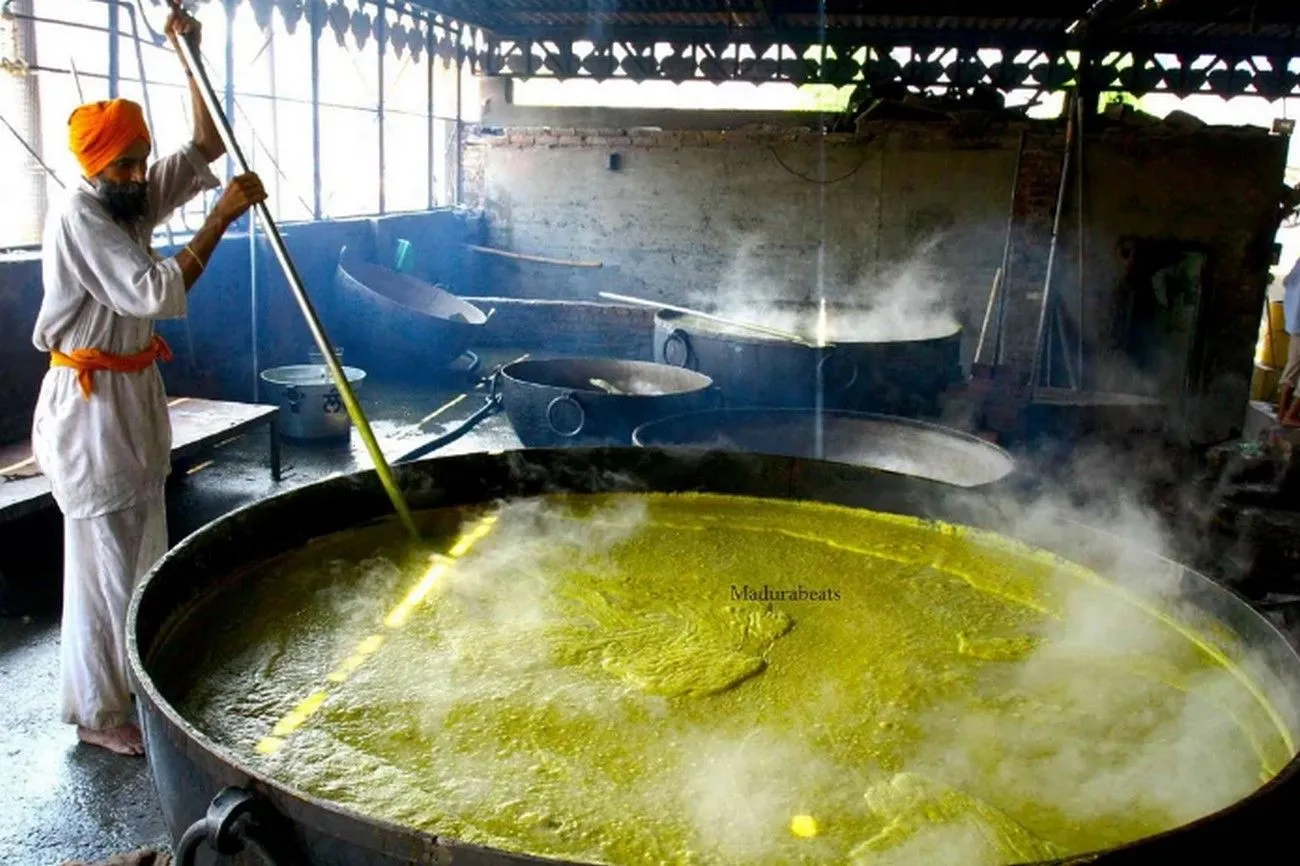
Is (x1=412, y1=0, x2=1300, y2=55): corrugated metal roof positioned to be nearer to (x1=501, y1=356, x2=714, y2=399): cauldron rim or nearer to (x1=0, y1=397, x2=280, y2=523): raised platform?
(x1=501, y1=356, x2=714, y2=399): cauldron rim

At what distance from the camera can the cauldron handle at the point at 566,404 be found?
A: 17.2 ft

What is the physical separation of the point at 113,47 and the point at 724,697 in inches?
257

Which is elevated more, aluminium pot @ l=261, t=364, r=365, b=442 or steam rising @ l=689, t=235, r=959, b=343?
steam rising @ l=689, t=235, r=959, b=343

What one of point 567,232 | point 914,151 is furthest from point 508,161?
point 914,151

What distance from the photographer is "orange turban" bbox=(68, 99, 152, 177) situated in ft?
9.86

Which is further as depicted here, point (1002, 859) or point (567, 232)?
point (567, 232)

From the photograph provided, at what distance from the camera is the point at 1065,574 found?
2982 millimetres

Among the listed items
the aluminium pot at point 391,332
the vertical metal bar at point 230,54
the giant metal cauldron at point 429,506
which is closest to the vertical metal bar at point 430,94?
the aluminium pot at point 391,332

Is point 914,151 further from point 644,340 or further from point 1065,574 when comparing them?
point 1065,574

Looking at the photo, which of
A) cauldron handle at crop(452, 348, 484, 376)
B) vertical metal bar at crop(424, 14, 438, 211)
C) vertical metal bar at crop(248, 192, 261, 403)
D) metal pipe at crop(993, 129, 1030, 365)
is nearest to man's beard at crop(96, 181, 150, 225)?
vertical metal bar at crop(248, 192, 261, 403)

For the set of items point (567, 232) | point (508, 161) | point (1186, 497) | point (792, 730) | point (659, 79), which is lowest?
point (1186, 497)

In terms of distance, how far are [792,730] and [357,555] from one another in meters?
1.44

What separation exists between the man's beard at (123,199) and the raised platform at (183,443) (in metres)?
1.75

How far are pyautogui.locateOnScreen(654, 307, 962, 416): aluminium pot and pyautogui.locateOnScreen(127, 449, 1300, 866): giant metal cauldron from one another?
301 centimetres
